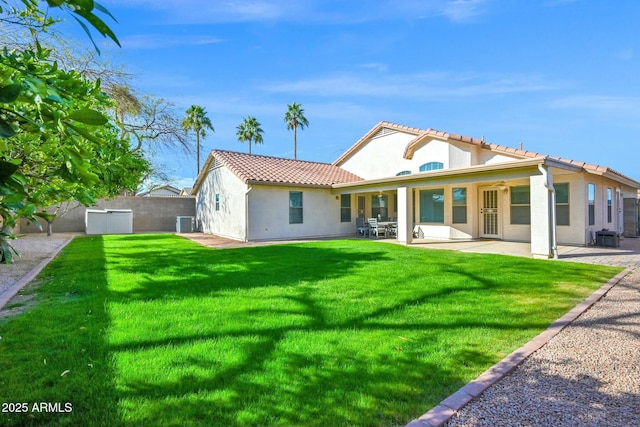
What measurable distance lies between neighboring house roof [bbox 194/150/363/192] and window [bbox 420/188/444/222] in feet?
15.8

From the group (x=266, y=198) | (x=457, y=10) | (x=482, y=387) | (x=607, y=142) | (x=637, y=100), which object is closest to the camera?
(x=482, y=387)

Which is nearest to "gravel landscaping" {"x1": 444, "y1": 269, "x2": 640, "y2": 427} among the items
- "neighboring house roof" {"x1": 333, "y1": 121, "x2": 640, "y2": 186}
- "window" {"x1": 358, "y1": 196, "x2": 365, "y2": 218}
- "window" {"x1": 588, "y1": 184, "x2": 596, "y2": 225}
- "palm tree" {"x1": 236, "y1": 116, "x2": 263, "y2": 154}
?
"neighboring house roof" {"x1": 333, "y1": 121, "x2": 640, "y2": 186}

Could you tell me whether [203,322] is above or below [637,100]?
below

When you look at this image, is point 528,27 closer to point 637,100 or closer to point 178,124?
point 637,100

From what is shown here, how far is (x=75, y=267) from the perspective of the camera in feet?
28.0

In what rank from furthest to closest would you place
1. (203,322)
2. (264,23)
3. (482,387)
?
(264,23) < (203,322) < (482,387)

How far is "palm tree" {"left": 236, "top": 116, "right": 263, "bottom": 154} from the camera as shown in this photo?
41906 millimetres

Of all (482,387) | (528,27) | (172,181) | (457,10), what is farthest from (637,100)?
(172,181)

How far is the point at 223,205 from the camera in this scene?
18.2m

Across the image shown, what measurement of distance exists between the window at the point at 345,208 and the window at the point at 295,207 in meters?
2.84

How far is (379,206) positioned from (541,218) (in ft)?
34.7

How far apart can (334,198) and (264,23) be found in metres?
10.3

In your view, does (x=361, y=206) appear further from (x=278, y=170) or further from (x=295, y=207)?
(x=278, y=170)

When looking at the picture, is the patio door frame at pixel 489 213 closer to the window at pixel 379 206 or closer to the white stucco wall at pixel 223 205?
the window at pixel 379 206
